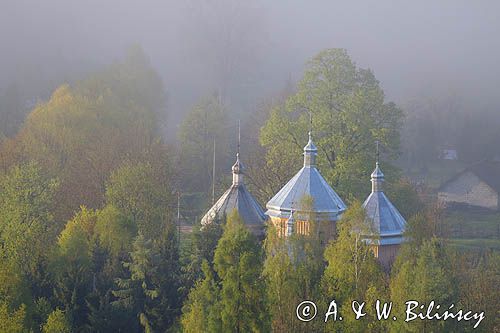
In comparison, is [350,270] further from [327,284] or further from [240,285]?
[240,285]

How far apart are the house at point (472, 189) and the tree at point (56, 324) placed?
40.3m

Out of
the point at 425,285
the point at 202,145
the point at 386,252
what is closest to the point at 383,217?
the point at 386,252

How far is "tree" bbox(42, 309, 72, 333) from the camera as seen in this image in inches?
974

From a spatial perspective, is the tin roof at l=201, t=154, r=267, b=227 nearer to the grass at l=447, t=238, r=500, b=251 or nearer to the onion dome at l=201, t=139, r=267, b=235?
the onion dome at l=201, t=139, r=267, b=235

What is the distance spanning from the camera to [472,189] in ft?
200

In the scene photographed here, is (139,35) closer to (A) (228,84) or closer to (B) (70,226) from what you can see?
(A) (228,84)

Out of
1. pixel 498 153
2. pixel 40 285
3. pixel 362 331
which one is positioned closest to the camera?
pixel 362 331

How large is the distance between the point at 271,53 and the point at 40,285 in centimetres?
8147

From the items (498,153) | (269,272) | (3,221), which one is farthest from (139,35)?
(269,272)

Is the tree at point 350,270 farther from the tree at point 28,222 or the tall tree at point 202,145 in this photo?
the tall tree at point 202,145

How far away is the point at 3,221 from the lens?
3281cm

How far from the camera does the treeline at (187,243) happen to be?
2305 centimetres

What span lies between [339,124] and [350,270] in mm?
17990

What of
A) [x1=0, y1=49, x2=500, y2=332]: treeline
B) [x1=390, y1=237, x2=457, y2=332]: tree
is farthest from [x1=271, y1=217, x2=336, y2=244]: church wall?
[x1=390, y1=237, x2=457, y2=332]: tree
